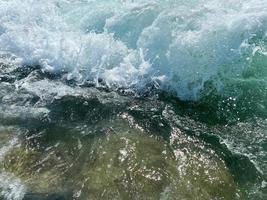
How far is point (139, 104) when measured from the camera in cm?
785

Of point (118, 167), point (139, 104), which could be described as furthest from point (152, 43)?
point (118, 167)

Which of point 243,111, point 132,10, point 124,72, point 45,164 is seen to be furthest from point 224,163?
point 132,10

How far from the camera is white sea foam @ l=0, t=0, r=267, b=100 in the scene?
8320 millimetres

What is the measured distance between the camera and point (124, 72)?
344 inches

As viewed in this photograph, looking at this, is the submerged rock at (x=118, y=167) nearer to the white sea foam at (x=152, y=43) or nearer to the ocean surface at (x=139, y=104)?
the ocean surface at (x=139, y=104)

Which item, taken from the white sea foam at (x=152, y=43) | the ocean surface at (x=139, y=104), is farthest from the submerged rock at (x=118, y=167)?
the white sea foam at (x=152, y=43)

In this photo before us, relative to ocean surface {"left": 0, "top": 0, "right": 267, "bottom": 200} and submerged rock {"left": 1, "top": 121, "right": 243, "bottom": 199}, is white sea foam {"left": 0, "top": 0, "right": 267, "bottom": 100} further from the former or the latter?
submerged rock {"left": 1, "top": 121, "right": 243, "bottom": 199}

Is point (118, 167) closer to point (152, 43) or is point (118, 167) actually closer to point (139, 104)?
point (139, 104)

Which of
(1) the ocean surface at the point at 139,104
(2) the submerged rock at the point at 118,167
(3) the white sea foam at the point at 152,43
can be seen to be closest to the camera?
(2) the submerged rock at the point at 118,167

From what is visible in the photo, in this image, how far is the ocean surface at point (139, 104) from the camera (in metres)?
5.95

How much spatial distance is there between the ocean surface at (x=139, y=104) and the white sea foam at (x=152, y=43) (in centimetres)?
2

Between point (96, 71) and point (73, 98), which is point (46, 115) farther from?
point (96, 71)

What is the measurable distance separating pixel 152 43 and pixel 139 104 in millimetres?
1875

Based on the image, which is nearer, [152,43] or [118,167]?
[118,167]
